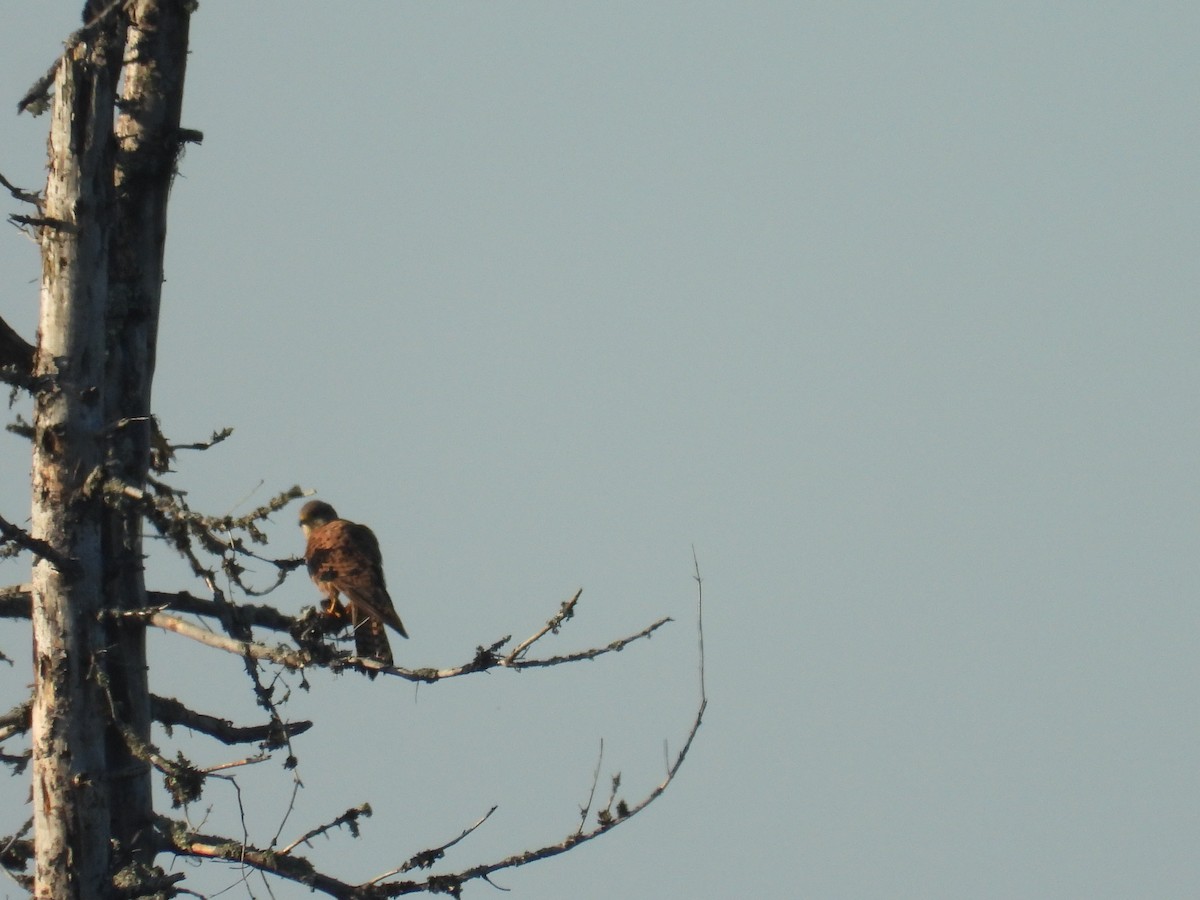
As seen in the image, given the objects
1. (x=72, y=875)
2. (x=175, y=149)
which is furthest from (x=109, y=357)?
(x=72, y=875)

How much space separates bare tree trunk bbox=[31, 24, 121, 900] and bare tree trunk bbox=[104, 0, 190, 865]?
0.17 meters

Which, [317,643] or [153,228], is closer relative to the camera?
[317,643]

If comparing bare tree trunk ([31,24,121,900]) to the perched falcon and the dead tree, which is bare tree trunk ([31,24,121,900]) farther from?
the perched falcon

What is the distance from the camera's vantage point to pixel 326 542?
33.0 ft

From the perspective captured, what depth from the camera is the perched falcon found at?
883 centimetres

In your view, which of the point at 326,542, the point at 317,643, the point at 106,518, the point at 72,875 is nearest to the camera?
the point at 317,643

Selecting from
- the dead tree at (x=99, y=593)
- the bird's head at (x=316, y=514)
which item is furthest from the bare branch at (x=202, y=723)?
the bird's head at (x=316, y=514)

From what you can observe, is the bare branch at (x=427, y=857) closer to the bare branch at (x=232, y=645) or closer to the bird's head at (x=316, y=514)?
the bare branch at (x=232, y=645)

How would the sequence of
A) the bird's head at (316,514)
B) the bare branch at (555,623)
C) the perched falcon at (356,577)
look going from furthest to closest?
1. the bird's head at (316,514)
2. the perched falcon at (356,577)
3. the bare branch at (555,623)

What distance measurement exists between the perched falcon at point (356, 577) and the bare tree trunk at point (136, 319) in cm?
A: 164

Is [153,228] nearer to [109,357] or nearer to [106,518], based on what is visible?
[109,357]

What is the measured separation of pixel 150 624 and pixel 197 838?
0.84 m

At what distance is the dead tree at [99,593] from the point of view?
20.4 ft

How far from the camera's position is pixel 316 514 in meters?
12.0
